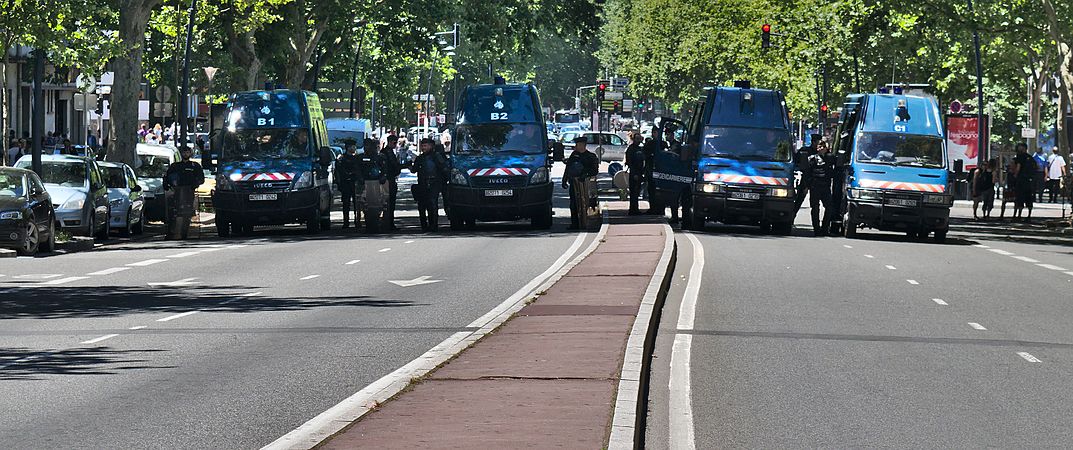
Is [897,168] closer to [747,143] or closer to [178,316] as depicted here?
[747,143]

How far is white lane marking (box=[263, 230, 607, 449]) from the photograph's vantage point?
9.30m

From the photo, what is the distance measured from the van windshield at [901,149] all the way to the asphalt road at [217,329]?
6438mm

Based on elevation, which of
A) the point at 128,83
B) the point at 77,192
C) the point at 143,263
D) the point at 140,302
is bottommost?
the point at 143,263

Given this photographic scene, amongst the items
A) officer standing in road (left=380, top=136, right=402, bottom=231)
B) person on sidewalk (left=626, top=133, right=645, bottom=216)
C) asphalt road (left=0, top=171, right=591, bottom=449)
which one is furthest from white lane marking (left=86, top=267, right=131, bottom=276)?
person on sidewalk (left=626, top=133, right=645, bottom=216)

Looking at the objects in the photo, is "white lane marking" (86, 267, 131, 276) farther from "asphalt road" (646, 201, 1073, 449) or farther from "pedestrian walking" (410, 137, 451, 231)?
"pedestrian walking" (410, 137, 451, 231)

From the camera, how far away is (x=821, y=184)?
34781 millimetres

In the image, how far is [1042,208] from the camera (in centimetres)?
5462

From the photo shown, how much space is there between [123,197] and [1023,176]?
20.2 metres


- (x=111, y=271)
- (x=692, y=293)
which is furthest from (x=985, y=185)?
(x=692, y=293)

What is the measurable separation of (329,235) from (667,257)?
11.2 metres

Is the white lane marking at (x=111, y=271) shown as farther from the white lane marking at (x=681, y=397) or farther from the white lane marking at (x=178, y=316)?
the white lane marking at (x=681, y=397)

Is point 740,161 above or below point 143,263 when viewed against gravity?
above

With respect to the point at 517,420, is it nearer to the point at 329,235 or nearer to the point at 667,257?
the point at 667,257

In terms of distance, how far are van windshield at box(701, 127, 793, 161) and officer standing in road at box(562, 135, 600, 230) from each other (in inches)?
79.6
